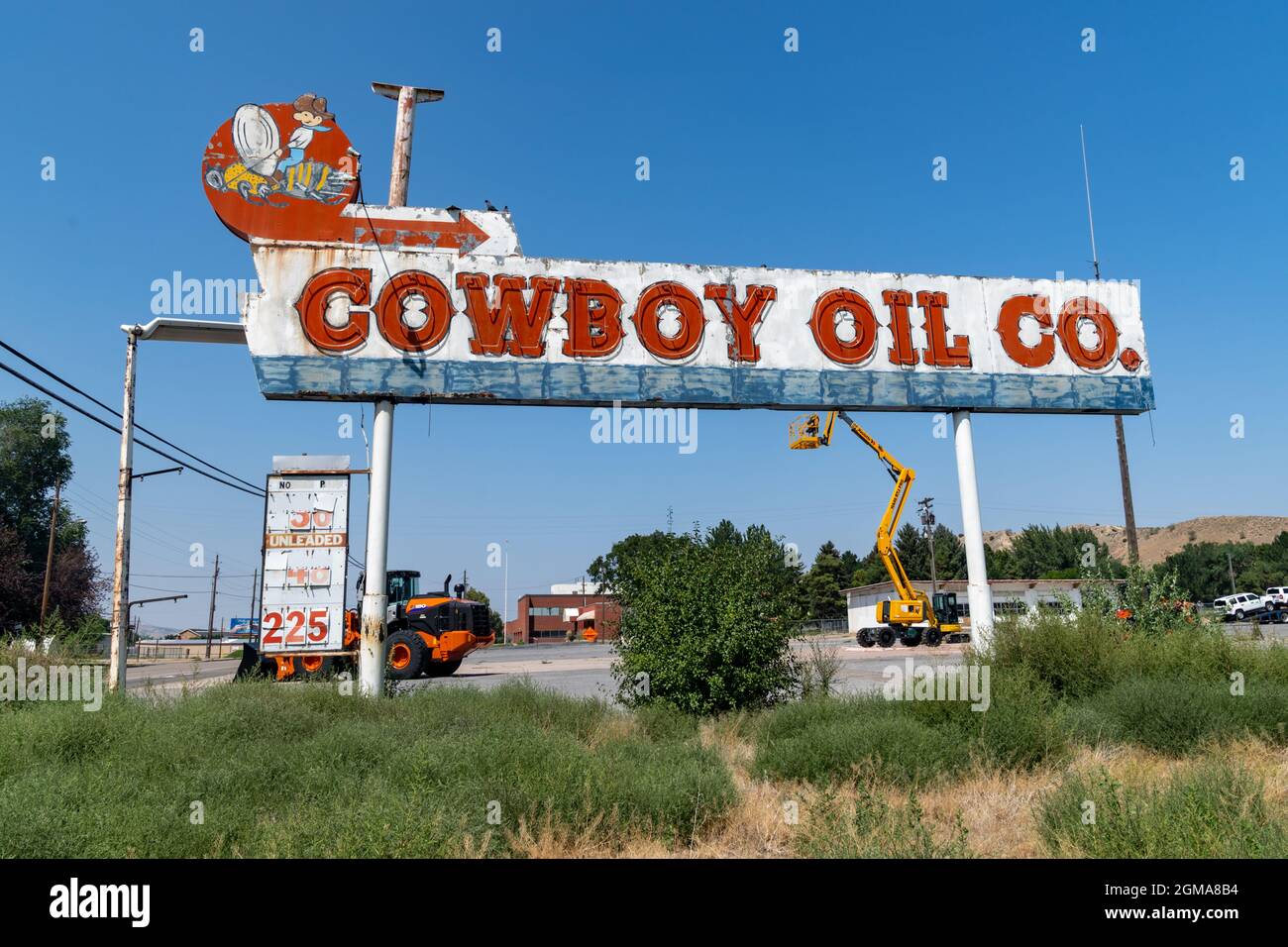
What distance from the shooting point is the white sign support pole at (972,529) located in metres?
13.6

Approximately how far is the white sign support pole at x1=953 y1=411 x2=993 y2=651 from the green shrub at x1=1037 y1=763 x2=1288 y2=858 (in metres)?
6.93

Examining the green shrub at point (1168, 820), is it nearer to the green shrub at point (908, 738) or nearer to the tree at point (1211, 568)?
the green shrub at point (908, 738)

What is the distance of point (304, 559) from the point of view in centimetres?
1270

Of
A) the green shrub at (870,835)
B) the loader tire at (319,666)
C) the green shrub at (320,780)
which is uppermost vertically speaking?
the loader tire at (319,666)

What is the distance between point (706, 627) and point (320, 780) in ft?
20.3

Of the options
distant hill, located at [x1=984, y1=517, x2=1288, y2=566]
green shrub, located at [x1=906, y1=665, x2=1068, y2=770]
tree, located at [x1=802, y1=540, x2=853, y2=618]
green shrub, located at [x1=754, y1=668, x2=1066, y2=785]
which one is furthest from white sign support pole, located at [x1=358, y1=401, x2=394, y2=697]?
distant hill, located at [x1=984, y1=517, x2=1288, y2=566]

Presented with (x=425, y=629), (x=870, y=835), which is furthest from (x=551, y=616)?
(x=870, y=835)

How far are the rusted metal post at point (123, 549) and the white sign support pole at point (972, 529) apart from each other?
564 inches

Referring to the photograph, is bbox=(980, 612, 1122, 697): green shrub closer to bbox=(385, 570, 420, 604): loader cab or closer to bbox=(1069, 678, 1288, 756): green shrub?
bbox=(1069, 678, 1288, 756): green shrub

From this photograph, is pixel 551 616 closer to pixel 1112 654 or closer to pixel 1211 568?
pixel 1211 568

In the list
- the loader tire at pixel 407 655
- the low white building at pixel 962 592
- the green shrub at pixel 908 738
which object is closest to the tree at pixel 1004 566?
the low white building at pixel 962 592
